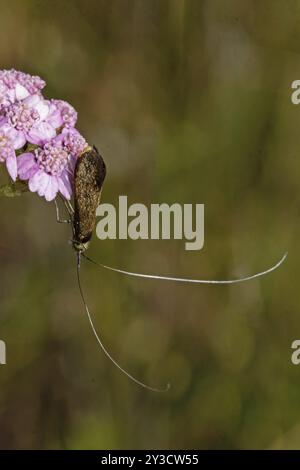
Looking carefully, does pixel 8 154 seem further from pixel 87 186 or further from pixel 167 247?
pixel 167 247

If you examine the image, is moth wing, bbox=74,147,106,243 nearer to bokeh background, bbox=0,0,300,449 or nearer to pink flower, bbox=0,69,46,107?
pink flower, bbox=0,69,46,107

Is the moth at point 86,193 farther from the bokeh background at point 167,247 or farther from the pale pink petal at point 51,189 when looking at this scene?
the bokeh background at point 167,247

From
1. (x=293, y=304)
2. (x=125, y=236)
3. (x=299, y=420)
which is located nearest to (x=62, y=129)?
(x=125, y=236)

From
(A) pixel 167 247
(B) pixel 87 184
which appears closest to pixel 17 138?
(B) pixel 87 184

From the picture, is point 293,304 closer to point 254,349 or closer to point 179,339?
point 254,349

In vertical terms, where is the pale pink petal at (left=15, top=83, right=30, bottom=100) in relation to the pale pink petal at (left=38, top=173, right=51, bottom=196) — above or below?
above

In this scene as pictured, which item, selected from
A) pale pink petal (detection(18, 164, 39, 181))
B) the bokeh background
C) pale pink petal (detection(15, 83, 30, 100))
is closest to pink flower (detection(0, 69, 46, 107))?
pale pink petal (detection(15, 83, 30, 100))

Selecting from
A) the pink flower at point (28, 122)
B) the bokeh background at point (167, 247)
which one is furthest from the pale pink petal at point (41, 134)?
the bokeh background at point (167, 247)
